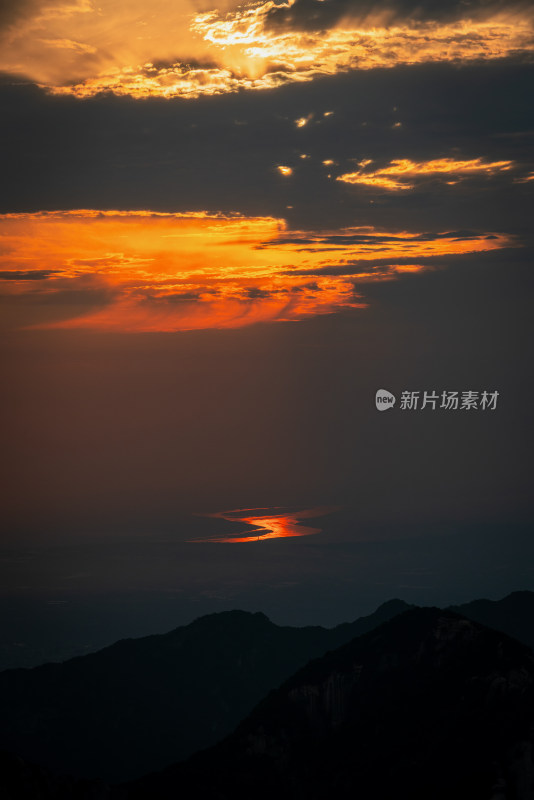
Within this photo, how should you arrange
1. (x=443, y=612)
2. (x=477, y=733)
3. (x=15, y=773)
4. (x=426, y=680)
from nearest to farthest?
(x=15, y=773)
(x=477, y=733)
(x=426, y=680)
(x=443, y=612)

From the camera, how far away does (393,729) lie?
153375mm

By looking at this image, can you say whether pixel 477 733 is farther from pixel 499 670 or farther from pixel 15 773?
pixel 15 773

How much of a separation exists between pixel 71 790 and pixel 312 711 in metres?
49.4

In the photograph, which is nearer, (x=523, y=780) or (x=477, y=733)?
(x=523, y=780)

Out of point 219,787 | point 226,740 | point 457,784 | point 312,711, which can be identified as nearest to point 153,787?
point 219,787

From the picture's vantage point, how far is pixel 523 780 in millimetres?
129625

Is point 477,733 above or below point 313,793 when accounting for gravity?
above

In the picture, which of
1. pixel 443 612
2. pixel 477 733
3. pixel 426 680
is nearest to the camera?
pixel 477 733

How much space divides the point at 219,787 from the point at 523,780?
46.8 metres

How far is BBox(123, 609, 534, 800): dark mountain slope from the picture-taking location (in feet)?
447

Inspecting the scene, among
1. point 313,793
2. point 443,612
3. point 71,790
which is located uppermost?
point 443,612

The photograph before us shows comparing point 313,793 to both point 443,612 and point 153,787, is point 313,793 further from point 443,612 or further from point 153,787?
point 443,612

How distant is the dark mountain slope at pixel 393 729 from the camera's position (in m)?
136

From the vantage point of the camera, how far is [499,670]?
5955 inches
